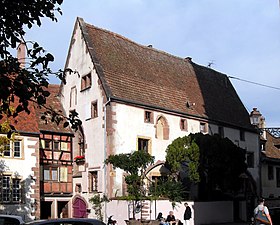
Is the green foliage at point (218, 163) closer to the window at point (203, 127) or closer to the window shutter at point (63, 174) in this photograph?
the window at point (203, 127)

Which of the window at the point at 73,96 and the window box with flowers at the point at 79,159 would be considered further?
the window at the point at 73,96

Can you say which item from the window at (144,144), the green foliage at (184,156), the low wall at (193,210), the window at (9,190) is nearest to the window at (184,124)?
the green foliage at (184,156)

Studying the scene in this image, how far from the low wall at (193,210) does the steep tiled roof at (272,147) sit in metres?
15.9

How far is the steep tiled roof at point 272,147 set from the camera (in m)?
52.5

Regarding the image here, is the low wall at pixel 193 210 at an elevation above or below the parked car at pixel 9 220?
below

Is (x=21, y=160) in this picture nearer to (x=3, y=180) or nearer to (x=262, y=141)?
(x=3, y=180)

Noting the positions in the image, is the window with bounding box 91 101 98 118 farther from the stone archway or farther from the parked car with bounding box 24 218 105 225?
the parked car with bounding box 24 218 105 225

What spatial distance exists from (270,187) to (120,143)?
21367mm

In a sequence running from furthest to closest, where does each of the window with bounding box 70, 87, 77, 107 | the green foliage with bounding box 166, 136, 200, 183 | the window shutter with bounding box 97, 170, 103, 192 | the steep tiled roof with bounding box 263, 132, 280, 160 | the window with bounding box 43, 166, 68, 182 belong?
the steep tiled roof with bounding box 263, 132, 280, 160
the window with bounding box 70, 87, 77, 107
the window with bounding box 43, 166, 68, 182
the window shutter with bounding box 97, 170, 103, 192
the green foliage with bounding box 166, 136, 200, 183

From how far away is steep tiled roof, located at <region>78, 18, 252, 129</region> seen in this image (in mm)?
36188

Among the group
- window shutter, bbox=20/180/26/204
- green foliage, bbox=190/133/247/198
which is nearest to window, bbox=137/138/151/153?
green foliage, bbox=190/133/247/198

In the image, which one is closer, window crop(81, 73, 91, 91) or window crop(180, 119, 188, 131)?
window crop(81, 73, 91, 91)

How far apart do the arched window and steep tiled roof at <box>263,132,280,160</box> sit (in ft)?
56.8

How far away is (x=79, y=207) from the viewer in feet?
118
